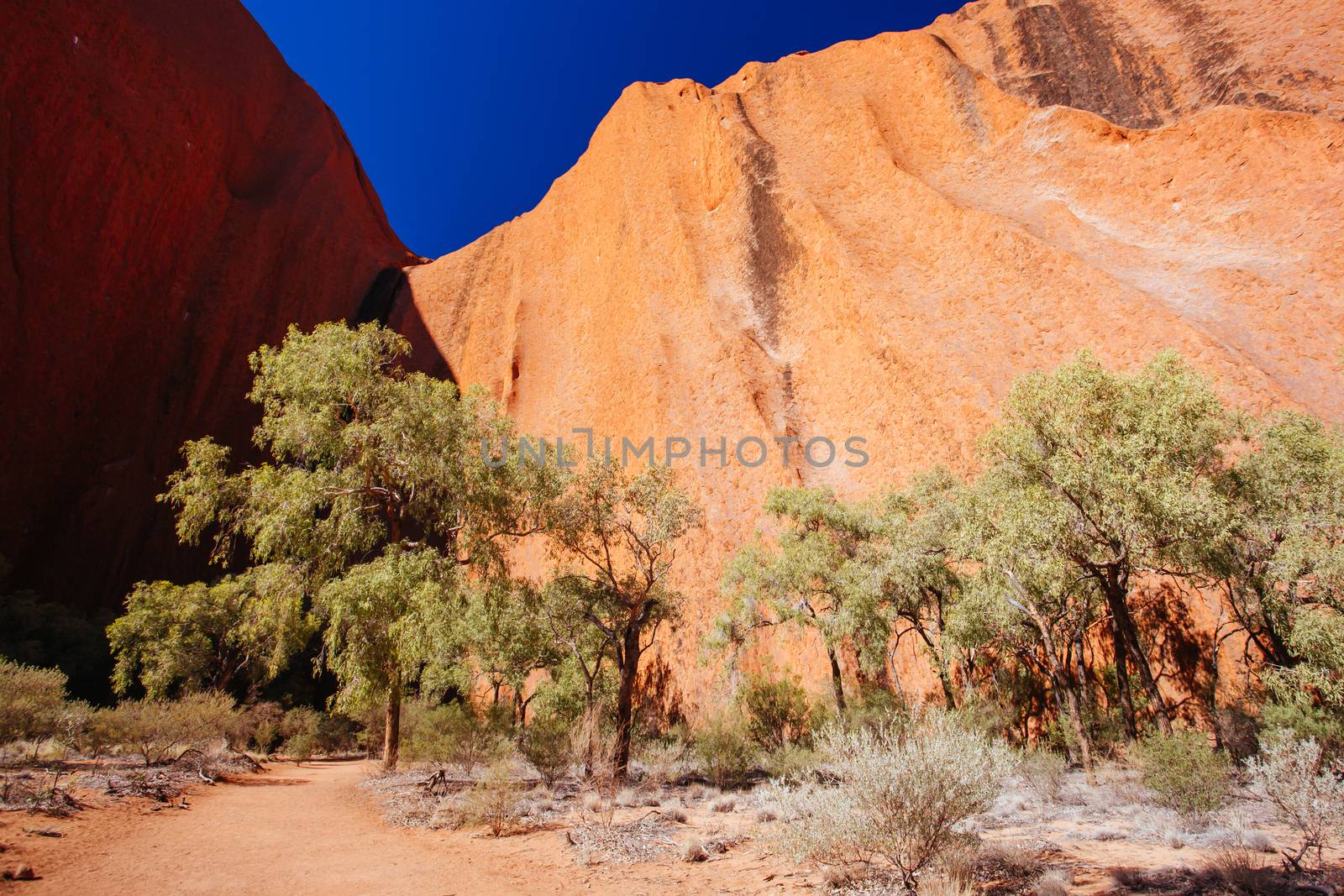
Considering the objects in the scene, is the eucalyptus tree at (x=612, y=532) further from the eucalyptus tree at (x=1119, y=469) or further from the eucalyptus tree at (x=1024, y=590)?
the eucalyptus tree at (x=1119, y=469)

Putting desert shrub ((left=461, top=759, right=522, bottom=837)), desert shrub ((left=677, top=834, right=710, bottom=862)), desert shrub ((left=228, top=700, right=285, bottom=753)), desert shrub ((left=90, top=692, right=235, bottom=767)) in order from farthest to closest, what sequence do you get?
1. desert shrub ((left=228, top=700, right=285, bottom=753))
2. desert shrub ((left=90, top=692, right=235, bottom=767))
3. desert shrub ((left=461, top=759, right=522, bottom=837))
4. desert shrub ((left=677, top=834, right=710, bottom=862))

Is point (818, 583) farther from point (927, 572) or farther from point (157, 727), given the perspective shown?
point (157, 727)

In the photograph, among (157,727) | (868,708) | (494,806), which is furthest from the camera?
(868,708)

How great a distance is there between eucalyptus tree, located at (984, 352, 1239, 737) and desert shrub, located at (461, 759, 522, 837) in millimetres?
8644

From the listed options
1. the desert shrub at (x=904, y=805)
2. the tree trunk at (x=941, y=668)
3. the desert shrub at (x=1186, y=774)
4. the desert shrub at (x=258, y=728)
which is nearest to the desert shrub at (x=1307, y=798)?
the desert shrub at (x=1186, y=774)

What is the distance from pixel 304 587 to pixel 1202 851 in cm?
1383

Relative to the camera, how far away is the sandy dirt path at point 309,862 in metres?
5.36

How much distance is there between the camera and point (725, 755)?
12.1 m

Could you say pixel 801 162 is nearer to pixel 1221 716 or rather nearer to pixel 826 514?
pixel 826 514

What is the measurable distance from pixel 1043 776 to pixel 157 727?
14.7 metres

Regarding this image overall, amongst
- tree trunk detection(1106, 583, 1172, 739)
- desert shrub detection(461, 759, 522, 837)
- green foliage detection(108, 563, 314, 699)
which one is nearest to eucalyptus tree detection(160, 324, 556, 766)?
desert shrub detection(461, 759, 522, 837)

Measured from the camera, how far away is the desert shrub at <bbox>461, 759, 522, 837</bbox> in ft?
25.0

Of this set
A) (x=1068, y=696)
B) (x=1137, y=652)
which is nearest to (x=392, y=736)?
(x=1068, y=696)

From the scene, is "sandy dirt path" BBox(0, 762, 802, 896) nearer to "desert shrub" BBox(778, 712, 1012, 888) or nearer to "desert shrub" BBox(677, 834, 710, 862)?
"desert shrub" BBox(677, 834, 710, 862)
